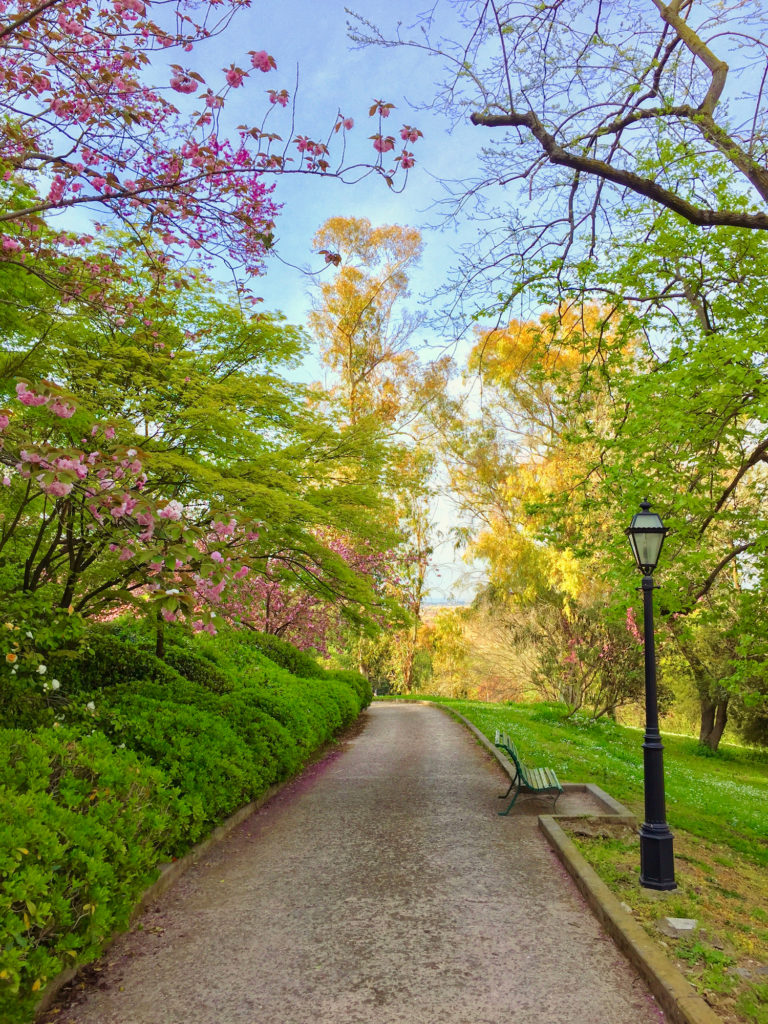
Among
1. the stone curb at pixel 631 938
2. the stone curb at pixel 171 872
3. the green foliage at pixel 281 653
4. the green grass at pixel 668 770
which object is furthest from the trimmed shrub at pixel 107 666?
the green grass at pixel 668 770

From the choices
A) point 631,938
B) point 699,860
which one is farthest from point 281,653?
point 631,938

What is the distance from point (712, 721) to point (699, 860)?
19102 mm

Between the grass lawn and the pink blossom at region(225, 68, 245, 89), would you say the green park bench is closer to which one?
the grass lawn

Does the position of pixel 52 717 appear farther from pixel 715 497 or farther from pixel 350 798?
pixel 715 497

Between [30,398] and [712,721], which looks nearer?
[30,398]

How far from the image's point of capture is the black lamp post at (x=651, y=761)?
204 inches

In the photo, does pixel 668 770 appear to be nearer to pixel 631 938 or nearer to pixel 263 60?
pixel 631 938

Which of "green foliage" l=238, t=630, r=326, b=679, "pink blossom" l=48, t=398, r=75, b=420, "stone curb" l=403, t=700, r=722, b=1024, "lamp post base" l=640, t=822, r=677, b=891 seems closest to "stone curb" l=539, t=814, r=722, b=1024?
"stone curb" l=403, t=700, r=722, b=1024

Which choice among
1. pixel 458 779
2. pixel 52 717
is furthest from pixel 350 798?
pixel 52 717

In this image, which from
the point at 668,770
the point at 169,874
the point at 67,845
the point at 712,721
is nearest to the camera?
the point at 67,845

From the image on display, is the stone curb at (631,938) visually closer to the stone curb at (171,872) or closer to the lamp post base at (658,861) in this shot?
the lamp post base at (658,861)

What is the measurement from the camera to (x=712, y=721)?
23.0 m

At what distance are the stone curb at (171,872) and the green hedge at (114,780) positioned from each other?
101mm

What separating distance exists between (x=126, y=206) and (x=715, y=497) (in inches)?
365
